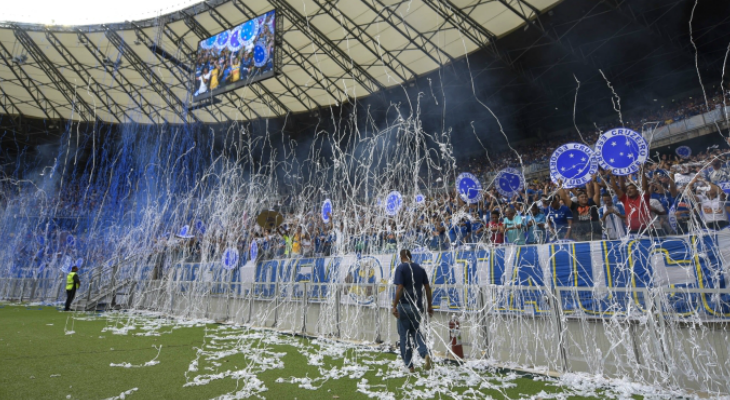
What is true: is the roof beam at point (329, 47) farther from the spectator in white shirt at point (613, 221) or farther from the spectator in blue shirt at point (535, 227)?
the spectator in white shirt at point (613, 221)

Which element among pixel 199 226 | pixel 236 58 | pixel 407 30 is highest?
pixel 407 30

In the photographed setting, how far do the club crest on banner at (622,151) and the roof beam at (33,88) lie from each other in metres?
25.1

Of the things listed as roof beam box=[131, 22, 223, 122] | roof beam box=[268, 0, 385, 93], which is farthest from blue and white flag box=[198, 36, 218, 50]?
roof beam box=[131, 22, 223, 122]

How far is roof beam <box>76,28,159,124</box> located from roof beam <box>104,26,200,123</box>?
108cm

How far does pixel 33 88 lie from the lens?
68.5ft

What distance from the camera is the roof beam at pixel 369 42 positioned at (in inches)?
591

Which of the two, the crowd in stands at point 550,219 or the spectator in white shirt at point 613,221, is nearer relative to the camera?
the crowd in stands at point 550,219

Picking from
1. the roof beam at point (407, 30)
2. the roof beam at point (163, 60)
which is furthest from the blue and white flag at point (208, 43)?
the roof beam at point (407, 30)

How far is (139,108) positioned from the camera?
22.3 meters

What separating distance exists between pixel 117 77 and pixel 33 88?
16.6 feet

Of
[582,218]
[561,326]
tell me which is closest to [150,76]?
[582,218]

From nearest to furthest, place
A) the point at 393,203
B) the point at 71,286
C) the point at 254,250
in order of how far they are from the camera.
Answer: the point at 393,203 < the point at 254,250 < the point at 71,286

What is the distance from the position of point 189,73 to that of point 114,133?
31.1 feet

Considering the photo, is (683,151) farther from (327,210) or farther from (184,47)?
(184,47)
